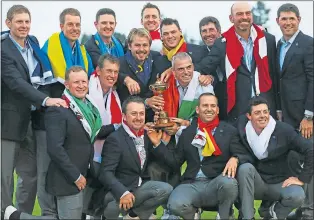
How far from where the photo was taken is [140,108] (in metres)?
6.82

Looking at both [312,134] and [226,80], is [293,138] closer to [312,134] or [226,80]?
[312,134]

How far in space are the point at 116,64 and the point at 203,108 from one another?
3.79ft

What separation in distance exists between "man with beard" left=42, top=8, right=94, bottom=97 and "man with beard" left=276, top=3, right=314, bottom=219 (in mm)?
2409

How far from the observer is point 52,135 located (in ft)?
21.2

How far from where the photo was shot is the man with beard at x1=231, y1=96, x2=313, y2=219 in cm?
680

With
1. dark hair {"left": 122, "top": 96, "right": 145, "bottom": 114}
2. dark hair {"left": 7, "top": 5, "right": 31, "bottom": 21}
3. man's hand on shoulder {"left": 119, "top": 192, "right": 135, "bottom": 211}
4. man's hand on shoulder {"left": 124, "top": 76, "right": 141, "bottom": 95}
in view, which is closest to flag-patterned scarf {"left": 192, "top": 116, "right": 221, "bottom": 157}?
dark hair {"left": 122, "top": 96, "right": 145, "bottom": 114}

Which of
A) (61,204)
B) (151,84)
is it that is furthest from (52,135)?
(151,84)

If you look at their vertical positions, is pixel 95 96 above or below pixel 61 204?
above

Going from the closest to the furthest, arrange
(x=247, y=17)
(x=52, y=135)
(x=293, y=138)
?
1. (x=52, y=135)
2. (x=293, y=138)
3. (x=247, y=17)

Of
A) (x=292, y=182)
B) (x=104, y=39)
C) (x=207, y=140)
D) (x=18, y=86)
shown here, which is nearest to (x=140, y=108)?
(x=207, y=140)

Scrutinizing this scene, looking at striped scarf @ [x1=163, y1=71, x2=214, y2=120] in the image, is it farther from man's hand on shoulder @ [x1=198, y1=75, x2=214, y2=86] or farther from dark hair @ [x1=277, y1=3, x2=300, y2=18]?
dark hair @ [x1=277, y1=3, x2=300, y2=18]

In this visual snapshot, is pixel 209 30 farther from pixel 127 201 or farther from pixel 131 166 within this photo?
pixel 127 201

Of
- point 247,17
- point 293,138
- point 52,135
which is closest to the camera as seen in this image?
point 52,135

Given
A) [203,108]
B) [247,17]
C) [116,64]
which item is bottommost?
[203,108]
